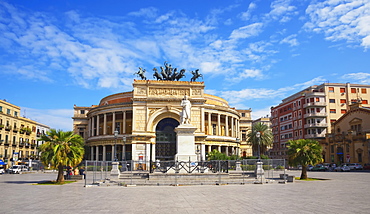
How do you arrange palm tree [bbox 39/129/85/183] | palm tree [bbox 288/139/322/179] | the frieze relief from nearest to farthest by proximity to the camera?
1. palm tree [bbox 39/129/85/183]
2. palm tree [bbox 288/139/322/179]
3. the frieze relief

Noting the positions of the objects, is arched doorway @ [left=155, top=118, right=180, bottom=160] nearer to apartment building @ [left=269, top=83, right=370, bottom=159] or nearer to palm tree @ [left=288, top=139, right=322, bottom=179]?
palm tree @ [left=288, top=139, right=322, bottom=179]

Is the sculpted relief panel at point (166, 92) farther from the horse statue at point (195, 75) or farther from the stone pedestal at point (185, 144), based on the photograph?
the stone pedestal at point (185, 144)

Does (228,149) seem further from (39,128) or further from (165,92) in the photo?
(39,128)

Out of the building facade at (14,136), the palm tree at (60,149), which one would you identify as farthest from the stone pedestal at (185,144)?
the building facade at (14,136)

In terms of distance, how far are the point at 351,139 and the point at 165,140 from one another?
37.9m

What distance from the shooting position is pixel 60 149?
28.4m

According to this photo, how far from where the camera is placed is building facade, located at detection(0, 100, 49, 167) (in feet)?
230

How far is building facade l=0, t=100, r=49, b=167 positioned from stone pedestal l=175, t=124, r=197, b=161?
A: 53.4 m

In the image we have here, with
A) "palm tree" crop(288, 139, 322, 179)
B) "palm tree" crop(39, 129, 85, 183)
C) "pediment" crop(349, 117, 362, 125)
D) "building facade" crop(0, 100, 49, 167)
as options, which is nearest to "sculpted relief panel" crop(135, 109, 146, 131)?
"building facade" crop(0, 100, 49, 167)

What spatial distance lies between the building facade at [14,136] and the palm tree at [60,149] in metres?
45.3

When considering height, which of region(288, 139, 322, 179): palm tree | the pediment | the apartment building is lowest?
region(288, 139, 322, 179): palm tree

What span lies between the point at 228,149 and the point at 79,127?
1715 inches

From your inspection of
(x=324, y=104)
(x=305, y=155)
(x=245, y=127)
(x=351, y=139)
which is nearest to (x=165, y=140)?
(x=351, y=139)

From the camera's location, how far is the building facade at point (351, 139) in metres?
59.9
